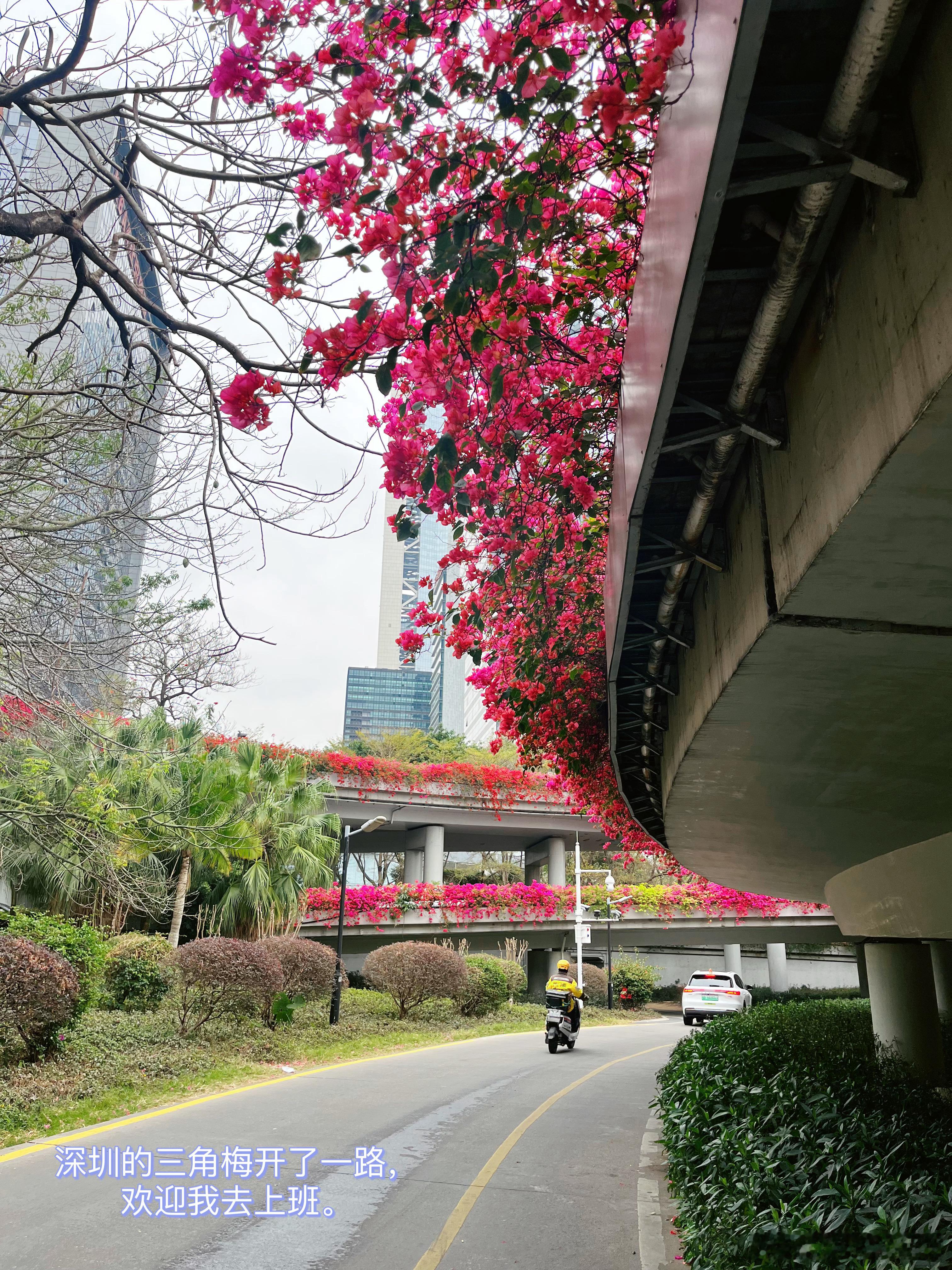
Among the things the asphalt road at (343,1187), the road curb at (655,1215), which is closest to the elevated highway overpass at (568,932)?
the asphalt road at (343,1187)

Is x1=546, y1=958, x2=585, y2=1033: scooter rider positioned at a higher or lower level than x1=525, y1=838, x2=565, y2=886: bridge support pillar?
lower

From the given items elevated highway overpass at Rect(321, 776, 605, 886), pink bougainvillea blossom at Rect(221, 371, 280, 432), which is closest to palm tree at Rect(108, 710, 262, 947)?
pink bougainvillea blossom at Rect(221, 371, 280, 432)

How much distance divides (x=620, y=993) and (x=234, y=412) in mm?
37477

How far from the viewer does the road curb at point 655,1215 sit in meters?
5.84

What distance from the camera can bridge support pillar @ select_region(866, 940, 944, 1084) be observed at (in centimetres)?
1221

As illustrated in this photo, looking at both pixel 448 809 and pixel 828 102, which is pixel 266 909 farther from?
pixel 828 102

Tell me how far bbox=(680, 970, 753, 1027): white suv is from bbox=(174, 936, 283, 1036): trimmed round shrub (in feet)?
51.9

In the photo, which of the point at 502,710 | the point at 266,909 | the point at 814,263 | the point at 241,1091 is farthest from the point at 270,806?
the point at 814,263

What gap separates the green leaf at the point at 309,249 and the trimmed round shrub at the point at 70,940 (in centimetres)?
1401

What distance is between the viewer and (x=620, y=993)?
123 feet

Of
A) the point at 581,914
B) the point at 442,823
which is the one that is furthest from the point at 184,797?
the point at 442,823

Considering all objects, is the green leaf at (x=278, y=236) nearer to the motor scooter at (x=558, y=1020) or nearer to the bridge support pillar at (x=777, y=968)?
the motor scooter at (x=558, y=1020)

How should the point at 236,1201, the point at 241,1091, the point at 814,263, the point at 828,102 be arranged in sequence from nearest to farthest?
the point at 828,102
the point at 814,263
the point at 236,1201
the point at 241,1091

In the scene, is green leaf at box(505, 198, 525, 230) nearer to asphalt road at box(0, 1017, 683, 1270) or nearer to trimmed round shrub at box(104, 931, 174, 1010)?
asphalt road at box(0, 1017, 683, 1270)
